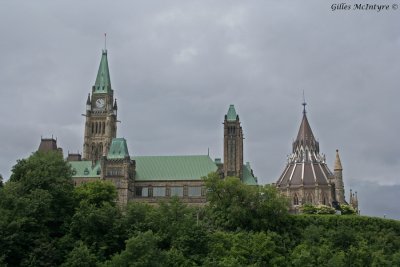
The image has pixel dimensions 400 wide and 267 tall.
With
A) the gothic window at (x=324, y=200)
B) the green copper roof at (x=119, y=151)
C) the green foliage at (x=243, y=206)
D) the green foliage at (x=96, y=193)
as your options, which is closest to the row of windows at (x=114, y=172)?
the green copper roof at (x=119, y=151)

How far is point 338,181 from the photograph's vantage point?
4855 inches

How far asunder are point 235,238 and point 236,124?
5427cm

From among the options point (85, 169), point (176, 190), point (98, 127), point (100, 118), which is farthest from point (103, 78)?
point (176, 190)

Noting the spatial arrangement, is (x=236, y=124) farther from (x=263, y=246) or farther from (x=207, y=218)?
(x=263, y=246)

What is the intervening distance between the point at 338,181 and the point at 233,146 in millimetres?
21504

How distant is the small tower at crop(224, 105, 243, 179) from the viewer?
12256 cm

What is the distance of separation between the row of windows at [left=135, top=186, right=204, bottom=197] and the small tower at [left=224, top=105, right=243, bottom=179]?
6951mm

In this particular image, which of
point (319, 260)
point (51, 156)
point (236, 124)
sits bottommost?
point (319, 260)

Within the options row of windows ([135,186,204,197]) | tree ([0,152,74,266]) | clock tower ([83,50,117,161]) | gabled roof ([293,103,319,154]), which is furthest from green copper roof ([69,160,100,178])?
tree ([0,152,74,266])

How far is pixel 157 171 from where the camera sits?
12638cm

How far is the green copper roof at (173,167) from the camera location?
125 meters

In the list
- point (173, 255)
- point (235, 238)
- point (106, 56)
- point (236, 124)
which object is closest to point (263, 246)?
point (235, 238)

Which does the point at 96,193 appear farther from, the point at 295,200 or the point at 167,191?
Result: the point at 295,200

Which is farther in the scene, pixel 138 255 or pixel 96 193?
pixel 96 193
